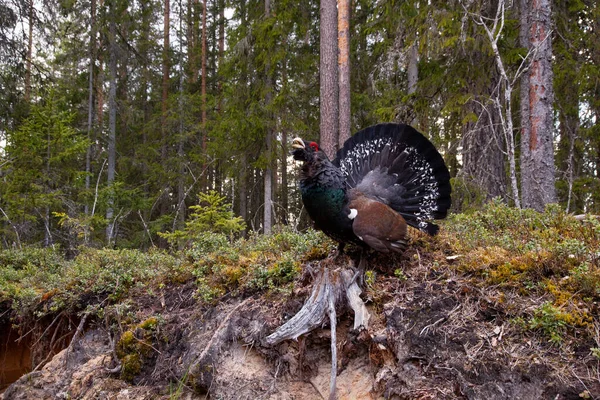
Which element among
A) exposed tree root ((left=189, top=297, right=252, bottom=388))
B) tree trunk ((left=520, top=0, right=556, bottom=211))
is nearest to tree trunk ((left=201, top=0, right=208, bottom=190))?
tree trunk ((left=520, top=0, right=556, bottom=211))

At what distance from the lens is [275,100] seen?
12.7m

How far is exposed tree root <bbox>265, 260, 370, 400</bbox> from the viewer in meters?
3.49

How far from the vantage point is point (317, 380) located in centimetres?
369

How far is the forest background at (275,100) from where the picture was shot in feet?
25.2

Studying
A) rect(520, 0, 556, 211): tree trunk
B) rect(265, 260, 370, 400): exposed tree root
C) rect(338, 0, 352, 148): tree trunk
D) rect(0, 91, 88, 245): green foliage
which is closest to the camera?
rect(265, 260, 370, 400): exposed tree root

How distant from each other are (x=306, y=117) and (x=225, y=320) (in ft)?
35.3

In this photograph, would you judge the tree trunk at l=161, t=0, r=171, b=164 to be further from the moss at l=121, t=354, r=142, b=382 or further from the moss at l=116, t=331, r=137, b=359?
the moss at l=121, t=354, r=142, b=382

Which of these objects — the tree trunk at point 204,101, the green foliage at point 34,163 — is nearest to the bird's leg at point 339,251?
the green foliage at point 34,163

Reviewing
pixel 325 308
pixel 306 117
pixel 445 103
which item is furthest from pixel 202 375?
pixel 306 117

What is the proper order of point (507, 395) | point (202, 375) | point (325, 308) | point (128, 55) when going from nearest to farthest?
point (507, 395) → point (325, 308) → point (202, 375) → point (128, 55)

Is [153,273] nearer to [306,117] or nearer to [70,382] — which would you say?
[70,382]

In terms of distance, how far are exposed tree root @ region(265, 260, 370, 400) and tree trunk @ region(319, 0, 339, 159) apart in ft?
17.3

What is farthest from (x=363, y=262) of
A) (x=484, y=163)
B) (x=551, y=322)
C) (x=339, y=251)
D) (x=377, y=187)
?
(x=484, y=163)

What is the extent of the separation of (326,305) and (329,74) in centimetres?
633
